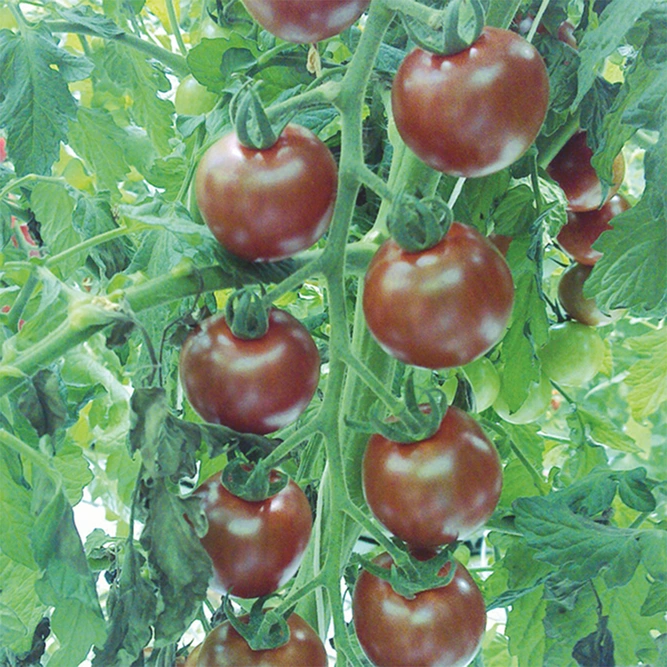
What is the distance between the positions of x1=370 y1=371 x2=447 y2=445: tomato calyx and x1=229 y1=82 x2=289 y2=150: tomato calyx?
140 millimetres

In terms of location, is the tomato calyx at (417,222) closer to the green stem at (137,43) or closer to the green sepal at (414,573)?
the green sepal at (414,573)

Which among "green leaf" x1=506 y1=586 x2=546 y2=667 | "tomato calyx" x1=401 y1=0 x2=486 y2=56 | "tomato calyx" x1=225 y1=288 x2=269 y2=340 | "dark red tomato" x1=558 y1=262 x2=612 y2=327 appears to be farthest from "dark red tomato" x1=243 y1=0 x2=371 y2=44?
"green leaf" x1=506 y1=586 x2=546 y2=667

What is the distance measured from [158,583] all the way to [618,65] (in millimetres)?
627

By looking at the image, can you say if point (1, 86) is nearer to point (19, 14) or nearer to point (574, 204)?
point (19, 14)

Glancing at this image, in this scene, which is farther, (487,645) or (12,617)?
(487,645)

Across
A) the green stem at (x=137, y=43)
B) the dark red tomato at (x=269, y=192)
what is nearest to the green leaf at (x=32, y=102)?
the green stem at (x=137, y=43)

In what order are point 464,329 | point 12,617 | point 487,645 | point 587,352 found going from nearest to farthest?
point 464,329 < point 12,617 < point 587,352 < point 487,645

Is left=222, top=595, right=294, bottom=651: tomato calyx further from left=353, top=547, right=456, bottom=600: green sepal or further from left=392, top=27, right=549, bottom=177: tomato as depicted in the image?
left=392, top=27, right=549, bottom=177: tomato

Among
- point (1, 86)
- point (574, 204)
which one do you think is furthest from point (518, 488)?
point (1, 86)

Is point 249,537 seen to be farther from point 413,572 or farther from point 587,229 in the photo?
point 587,229

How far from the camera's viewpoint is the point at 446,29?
1.30ft

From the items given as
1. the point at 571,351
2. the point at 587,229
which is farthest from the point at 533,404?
the point at 587,229

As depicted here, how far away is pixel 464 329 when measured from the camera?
16.6 inches

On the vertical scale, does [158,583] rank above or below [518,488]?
above
